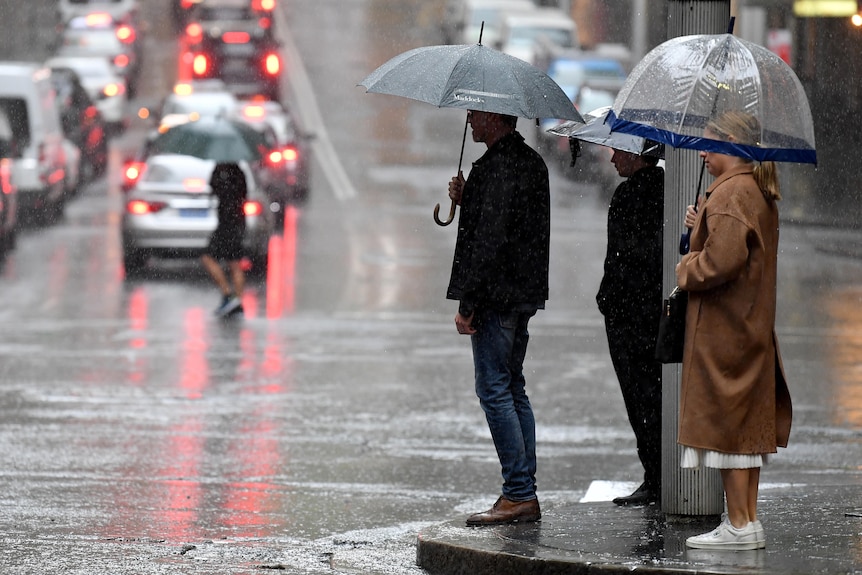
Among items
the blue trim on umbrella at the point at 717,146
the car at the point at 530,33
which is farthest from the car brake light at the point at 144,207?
the car at the point at 530,33

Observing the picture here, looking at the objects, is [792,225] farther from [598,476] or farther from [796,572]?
[796,572]

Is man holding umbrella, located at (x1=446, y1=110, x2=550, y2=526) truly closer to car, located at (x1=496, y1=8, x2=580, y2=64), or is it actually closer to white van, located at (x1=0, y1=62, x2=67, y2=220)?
white van, located at (x1=0, y1=62, x2=67, y2=220)

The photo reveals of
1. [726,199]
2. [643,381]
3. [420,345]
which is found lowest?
[420,345]

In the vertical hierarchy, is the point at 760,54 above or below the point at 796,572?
above

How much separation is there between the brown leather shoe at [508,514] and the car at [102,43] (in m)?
33.5

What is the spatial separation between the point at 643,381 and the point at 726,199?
5.35ft

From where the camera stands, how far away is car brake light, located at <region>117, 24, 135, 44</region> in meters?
41.0

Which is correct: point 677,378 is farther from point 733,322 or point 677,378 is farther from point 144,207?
point 144,207

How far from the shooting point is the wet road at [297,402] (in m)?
7.90

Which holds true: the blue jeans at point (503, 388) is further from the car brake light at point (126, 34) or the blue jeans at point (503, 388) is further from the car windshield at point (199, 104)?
the car brake light at point (126, 34)

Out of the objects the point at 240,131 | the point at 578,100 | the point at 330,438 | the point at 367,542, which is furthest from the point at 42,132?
the point at 367,542

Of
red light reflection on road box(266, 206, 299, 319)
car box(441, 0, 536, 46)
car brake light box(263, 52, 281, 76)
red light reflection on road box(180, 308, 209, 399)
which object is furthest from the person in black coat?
car box(441, 0, 536, 46)

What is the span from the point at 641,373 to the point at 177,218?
12.9 meters

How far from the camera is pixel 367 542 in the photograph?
760 centimetres
